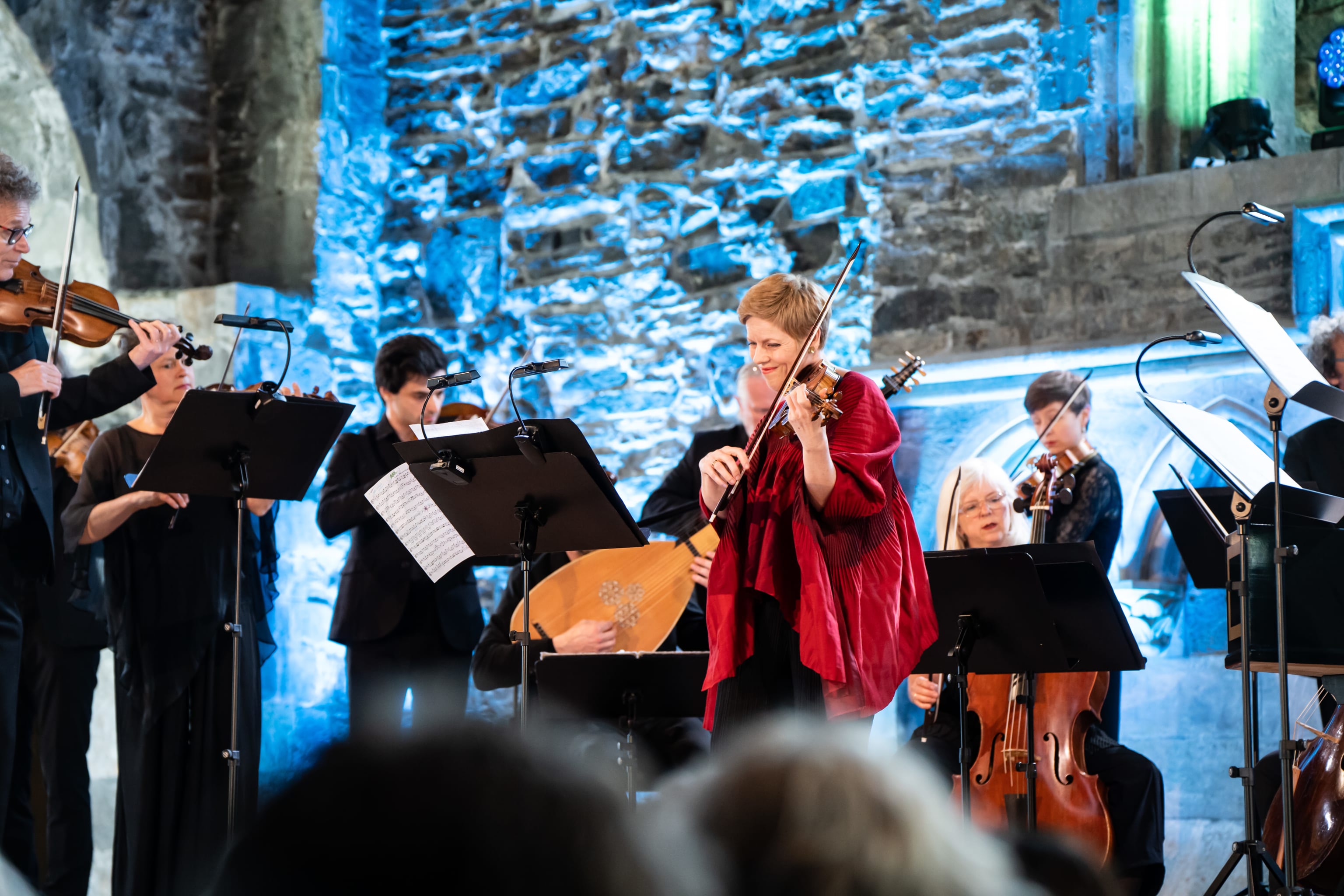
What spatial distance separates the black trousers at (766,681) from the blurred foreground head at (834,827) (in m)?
1.81

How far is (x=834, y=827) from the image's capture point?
0.78 m

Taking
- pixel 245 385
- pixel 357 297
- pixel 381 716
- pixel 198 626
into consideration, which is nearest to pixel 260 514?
pixel 198 626

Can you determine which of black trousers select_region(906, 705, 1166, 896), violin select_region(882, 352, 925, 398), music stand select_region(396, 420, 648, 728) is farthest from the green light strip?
music stand select_region(396, 420, 648, 728)

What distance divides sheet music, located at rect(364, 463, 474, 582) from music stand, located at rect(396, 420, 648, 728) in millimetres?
43

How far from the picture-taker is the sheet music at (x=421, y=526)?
335cm

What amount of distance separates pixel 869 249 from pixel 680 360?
0.92 metres

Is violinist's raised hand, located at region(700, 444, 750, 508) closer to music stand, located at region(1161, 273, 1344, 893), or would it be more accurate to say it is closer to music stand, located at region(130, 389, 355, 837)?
music stand, located at region(1161, 273, 1344, 893)

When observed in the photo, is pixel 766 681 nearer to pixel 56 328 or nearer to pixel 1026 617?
pixel 1026 617

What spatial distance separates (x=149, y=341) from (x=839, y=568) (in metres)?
1.91

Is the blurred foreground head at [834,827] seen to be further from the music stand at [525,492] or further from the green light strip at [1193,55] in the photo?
the green light strip at [1193,55]

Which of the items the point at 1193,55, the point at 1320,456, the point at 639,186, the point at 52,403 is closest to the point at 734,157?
the point at 639,186

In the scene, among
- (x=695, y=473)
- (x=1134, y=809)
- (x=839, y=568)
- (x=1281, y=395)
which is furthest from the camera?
(x=695, y=473)

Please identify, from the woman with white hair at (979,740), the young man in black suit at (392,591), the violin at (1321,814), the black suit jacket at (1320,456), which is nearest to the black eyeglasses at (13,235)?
the young man in black suit at (392,591)

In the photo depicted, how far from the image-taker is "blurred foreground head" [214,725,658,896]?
2.13ft
